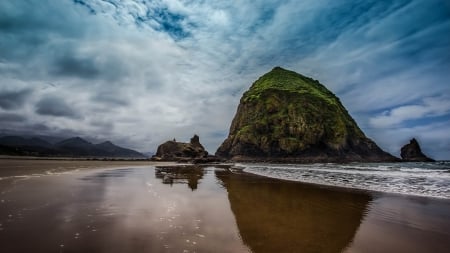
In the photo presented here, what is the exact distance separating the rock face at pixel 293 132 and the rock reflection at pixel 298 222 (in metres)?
77.2

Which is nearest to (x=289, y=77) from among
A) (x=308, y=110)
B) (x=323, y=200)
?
(x=308, y=110)

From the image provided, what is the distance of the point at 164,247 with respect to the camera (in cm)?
423

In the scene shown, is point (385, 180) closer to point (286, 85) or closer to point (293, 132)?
point (293, 132)

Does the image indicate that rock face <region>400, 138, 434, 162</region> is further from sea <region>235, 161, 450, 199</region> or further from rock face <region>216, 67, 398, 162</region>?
sea <region>235, 161, 450, 199</region>

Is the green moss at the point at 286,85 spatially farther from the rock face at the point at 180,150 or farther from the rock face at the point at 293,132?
the rock face at the point at 180,150

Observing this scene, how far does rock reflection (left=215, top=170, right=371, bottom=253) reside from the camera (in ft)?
15.5

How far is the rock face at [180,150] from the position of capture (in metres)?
83.6

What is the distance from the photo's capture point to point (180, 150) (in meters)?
89.7

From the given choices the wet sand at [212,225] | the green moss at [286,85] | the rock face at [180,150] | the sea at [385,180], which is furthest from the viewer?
the green moss at [286,85]

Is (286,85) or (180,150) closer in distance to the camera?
(180,150)

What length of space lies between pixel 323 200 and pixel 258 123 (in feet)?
308

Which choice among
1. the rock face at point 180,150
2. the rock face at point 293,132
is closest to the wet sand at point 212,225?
the rock face at point 180,150

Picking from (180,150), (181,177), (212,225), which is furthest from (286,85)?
(212,225)

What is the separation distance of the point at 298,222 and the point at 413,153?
117m
